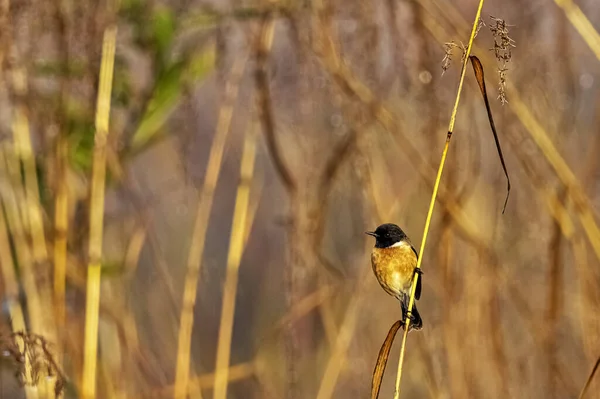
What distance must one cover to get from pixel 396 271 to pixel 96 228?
24.6 inches

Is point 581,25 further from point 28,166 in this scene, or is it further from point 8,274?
point 8,274

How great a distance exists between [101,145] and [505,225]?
1227 millimetres

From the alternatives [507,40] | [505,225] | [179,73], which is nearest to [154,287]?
[179,73]

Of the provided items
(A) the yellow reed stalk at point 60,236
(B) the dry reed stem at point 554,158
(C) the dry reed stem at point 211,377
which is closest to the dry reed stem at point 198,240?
(C) the dry reed stem at point 211,377

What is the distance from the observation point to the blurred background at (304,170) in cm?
159

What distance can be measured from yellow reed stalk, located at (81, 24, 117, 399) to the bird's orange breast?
1.90 ft

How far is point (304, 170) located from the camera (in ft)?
6.65

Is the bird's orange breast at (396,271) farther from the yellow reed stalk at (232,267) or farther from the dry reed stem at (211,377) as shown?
the dry reed stem at (211,377)

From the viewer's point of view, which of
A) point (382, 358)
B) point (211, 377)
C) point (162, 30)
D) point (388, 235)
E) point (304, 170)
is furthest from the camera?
point (304, 170)

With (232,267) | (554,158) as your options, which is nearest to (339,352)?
(232,267)

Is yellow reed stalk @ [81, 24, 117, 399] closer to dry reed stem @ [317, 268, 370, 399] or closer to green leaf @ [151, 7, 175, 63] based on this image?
green leaf @ [151, 7, 175, 63]

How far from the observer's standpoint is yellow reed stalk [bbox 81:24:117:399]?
1476 mm

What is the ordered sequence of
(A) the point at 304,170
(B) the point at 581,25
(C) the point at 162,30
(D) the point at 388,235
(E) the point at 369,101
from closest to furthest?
(B) the point at 581,25, (D) the point at 388,235, (E) the point at 369,101, (C) the point at 162,30, (A) the point at 304,170

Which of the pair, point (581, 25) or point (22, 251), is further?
point (22, 251)
